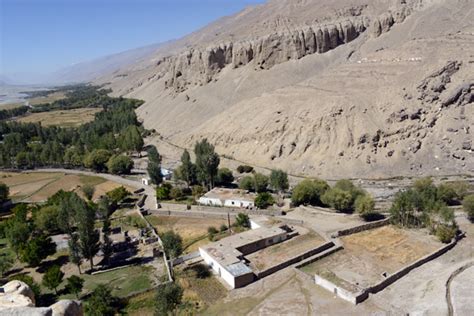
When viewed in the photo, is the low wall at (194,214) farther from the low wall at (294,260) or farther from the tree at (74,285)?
the tree at (74,285)

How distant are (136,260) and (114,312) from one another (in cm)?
939

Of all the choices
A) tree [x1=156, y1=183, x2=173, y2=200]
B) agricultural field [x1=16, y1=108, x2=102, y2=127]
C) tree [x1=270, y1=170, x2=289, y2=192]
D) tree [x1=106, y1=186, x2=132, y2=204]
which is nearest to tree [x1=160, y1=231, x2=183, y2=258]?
tree [x1=156, y1=183, x2=173, y2=200]

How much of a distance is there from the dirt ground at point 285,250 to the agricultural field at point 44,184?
29.6m

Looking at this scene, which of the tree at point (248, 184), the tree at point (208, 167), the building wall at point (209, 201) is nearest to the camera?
the building wall at point (209, 201)

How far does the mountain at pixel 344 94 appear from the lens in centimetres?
6353

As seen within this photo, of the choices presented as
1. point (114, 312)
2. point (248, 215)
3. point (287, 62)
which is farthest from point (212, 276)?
point (287, 62)

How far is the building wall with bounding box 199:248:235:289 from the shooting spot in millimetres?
32862

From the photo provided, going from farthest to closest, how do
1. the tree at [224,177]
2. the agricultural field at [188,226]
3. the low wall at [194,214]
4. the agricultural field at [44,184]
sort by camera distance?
the agricultural field at [44,184] < the tree at [224,177] < the low wall at [194,214] < the agricultural field at [188,226]

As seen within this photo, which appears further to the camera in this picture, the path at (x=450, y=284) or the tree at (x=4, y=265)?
the tree at (x=4, y=265)

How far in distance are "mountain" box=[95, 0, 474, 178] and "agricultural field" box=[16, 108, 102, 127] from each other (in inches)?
1417

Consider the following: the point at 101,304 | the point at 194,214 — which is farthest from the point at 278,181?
the point at 101,304

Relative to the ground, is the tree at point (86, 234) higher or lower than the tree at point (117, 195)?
higher

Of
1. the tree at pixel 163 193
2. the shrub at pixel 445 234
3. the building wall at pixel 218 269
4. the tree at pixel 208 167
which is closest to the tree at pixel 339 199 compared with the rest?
the shrub at pixel 445 234

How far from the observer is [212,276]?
34688mm
